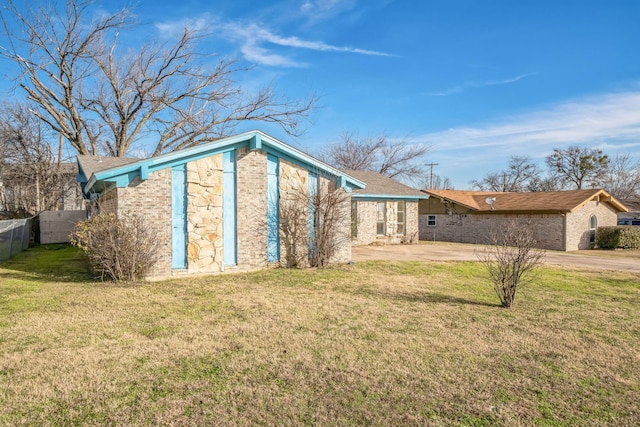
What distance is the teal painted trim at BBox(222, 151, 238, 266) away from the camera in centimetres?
1151

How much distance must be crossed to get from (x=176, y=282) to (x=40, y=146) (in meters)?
23.4

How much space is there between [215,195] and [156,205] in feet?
5.08

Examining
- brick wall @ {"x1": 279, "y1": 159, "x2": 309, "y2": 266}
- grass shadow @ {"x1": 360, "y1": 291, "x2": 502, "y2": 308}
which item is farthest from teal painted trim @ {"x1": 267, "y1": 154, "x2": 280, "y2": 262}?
grass shadow @ {"x1": 360, "y1": 291, "x2": 502, "y2": 308}

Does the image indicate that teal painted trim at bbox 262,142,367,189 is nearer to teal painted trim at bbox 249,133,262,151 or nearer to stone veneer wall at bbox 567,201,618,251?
teal painted trim at bbox 249,133,262,151

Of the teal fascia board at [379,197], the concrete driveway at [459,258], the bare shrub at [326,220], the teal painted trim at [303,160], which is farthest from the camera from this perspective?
the teal fascia board at [379,197]

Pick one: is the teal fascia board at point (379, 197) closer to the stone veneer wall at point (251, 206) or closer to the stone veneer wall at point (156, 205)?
the stone veneer wall at point (251, 206)

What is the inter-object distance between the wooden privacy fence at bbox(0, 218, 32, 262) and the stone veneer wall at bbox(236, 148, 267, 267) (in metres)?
8.74

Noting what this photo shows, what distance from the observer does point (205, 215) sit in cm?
1119

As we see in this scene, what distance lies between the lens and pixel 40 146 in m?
27.3

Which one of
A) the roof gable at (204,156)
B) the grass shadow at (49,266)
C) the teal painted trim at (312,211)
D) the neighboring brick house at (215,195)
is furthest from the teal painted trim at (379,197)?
the grass shadow at (49,266)

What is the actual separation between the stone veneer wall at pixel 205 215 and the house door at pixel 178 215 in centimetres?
11

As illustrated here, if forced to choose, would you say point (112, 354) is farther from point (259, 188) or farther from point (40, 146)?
point (40, 146)

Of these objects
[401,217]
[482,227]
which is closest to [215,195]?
[401,217]

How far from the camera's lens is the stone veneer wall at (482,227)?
2186cm
